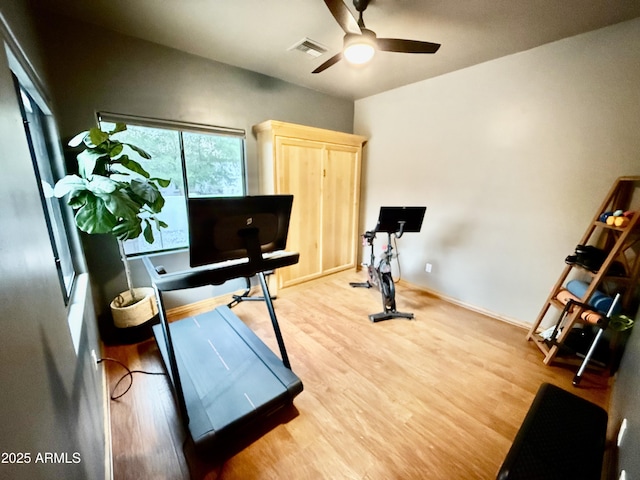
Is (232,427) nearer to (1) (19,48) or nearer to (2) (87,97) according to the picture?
(1) (19,48)

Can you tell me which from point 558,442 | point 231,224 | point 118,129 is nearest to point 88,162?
point 118,129

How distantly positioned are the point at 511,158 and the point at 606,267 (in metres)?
1.27

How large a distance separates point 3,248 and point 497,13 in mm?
2996

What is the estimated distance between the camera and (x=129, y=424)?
160cm

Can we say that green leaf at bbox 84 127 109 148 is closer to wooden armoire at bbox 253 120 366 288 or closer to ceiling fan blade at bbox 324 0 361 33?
wooden armoire at bbox 253 120 366 288

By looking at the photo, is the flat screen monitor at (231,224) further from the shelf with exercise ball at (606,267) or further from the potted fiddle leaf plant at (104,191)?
the shelf with exercise ball at (606,267)

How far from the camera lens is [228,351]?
205 cm

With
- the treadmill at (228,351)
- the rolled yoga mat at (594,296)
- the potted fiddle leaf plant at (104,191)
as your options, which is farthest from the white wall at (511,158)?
the potted fiddle leaf plant at (104,191)

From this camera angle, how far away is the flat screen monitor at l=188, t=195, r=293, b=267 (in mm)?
1259

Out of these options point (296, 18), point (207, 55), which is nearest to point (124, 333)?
point (207, 55)

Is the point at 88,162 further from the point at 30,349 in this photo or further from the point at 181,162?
the point at 30,349

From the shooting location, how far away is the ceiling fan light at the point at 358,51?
6.05 ft

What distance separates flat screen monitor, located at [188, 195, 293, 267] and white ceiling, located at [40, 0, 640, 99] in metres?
1.55

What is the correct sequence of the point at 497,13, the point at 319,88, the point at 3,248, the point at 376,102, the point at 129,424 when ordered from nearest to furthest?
the point at 3,248, the point at 129,424, the point at 497,13, the point at 319,88, the point at 376,102
